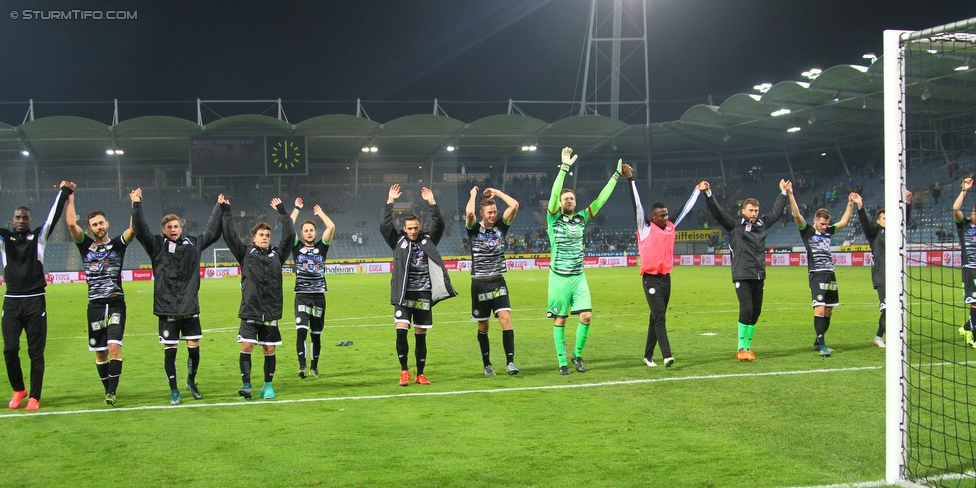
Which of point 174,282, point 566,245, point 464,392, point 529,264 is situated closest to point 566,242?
point 566,245

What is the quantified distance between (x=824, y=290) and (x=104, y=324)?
31.6 feet

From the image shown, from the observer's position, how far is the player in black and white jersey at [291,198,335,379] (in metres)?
10.5

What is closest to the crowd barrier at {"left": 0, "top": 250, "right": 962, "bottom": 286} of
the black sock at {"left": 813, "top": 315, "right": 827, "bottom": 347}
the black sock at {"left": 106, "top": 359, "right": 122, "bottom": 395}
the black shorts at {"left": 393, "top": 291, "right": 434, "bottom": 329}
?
the black sock at {"left": 813, "top": 315, "right": 827, "bottom": 347}

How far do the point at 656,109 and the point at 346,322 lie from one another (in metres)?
41.2

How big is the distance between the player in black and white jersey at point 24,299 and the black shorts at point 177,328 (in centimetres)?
130

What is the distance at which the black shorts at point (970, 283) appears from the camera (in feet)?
37.7

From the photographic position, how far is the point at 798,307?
19.1 m

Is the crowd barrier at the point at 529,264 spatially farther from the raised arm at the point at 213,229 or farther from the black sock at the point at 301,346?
the raised arm at the point at 213,229

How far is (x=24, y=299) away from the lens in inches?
336

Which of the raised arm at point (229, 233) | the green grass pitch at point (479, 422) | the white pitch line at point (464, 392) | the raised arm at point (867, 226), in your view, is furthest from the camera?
the raised arm at point (867, 226)

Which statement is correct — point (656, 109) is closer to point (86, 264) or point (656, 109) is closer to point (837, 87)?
point (837, 87)

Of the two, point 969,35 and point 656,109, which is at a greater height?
point 656,109

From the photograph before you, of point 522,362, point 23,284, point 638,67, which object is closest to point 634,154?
point 638,67

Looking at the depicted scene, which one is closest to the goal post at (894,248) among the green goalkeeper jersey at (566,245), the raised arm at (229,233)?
the green goalkeeper jersey at (566,245)
